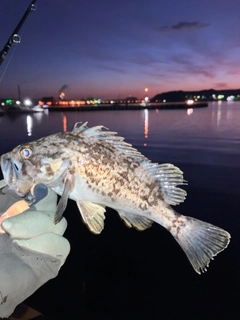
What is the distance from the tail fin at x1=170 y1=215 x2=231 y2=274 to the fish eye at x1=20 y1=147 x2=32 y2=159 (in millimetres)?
1677

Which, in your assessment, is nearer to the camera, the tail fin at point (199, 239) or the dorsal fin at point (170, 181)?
the tail fin at point (199, 239)

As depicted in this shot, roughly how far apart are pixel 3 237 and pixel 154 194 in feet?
5.74

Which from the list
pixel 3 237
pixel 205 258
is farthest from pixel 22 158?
pixel 205 258

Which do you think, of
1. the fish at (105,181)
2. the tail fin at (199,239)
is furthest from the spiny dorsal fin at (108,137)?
the tail fin at (199,239)

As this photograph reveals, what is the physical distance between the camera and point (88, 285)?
5746 mm

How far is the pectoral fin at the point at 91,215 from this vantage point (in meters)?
2.87

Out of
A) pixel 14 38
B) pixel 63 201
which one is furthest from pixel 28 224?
pixel 14 38

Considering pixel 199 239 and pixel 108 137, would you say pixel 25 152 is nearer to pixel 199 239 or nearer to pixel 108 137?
pixel 108 137

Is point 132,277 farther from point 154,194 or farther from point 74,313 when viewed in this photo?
point 154,194

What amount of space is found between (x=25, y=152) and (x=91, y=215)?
930 mm

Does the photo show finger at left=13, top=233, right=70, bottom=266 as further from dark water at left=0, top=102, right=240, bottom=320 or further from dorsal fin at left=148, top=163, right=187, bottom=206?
dark water at left=0, top=102, right=240, bottom=320

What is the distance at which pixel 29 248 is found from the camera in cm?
307

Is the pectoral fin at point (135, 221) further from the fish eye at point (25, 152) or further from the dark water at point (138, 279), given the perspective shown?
the dark water at point (138, 279)

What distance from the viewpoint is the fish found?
2.75 meters
